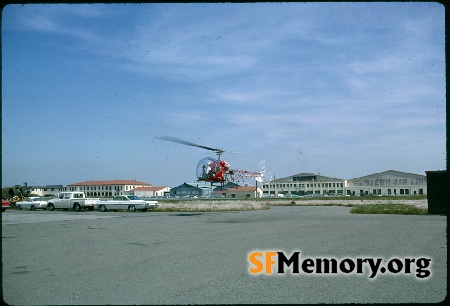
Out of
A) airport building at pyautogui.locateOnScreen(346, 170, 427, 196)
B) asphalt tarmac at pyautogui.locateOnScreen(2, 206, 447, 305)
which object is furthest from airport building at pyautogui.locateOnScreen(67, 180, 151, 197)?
airport building at pyautogui.locateOnScreen(346, 170, 427, 196)

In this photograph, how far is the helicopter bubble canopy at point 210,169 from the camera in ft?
95.5

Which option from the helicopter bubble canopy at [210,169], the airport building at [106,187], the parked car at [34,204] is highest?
the helicopter bubble canopy at [210,169]

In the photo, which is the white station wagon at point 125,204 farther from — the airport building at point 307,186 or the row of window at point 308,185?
the row of window at point 308,185

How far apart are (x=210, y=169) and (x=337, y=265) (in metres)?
21.3

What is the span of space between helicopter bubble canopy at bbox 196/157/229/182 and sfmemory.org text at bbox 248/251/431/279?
66.5 ft

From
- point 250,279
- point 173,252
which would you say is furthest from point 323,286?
point 173,252

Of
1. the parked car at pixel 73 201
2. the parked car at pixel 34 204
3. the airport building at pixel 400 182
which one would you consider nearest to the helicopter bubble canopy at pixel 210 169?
the airport building at pixel 400 182

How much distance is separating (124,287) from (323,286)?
311cm

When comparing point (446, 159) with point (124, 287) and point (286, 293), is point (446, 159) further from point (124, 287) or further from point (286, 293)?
point (124, 287)

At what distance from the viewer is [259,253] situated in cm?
926

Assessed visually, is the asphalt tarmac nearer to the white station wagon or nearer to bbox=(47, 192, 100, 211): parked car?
the white station wagon

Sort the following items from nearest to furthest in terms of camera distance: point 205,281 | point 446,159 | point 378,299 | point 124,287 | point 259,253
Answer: point 446,159 → point 378,299 → point 124,287 → point 205,281 → point 259,253

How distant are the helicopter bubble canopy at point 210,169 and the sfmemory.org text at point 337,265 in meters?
20.3

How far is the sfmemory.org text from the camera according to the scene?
24.5ft
